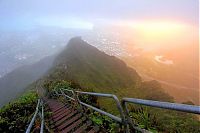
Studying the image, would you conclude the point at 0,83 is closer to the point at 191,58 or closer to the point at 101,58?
the point at 101,58

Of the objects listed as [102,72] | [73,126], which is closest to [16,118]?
[73,126]

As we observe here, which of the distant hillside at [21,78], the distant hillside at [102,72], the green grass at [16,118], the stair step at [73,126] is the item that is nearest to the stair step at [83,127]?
the stair step at [73,126]

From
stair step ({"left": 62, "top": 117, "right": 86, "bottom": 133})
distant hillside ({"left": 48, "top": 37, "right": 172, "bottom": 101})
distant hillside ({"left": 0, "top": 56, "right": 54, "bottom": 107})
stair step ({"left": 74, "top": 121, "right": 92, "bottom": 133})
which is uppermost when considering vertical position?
stair step ({"left": 74, "top": 121, "right": 92, "bottom": 133})

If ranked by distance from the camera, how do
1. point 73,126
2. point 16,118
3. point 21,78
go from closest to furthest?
point 73,126, point 16,118, point 21,78

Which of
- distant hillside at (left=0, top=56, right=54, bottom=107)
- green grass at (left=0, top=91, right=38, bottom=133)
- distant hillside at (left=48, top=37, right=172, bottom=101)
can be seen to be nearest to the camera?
green grass at (left=0, top=91, right=38, bottom=133)

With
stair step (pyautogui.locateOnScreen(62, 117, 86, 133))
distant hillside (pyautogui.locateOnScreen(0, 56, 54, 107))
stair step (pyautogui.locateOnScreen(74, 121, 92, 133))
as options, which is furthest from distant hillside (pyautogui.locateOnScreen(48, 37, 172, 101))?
stair step (pyautogui.locateOnScreen(74, 121, 92, 133))

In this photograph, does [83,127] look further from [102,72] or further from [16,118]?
[102,72]

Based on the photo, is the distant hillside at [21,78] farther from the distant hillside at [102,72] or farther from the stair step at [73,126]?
the stair step at [73,126]

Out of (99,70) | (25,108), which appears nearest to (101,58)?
(99,70)

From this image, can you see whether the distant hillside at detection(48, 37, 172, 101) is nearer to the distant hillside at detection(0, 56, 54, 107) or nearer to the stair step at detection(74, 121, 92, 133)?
the distant hillside at detection(0, 56, 54, 107)

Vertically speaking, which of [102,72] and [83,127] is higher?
[83,127]

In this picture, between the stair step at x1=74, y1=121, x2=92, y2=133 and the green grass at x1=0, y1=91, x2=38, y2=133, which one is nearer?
the stair step at x1=74, y1=121, x2=92, y2=133
